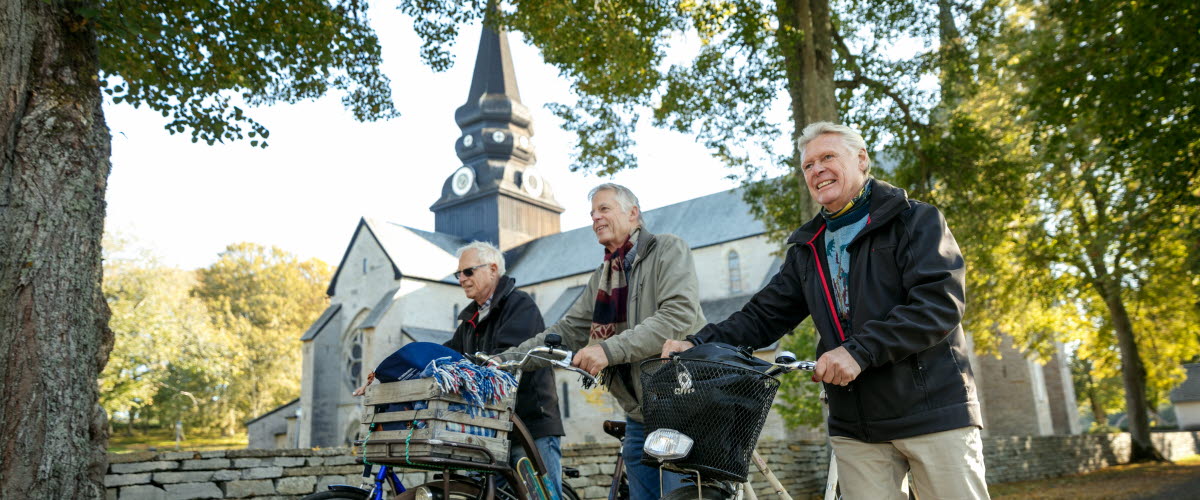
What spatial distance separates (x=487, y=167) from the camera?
1512 inches

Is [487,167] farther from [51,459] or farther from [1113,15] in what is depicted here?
[51,459]

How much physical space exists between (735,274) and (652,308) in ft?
83.1

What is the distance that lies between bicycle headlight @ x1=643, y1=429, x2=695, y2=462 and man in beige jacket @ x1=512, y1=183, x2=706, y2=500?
0.60m

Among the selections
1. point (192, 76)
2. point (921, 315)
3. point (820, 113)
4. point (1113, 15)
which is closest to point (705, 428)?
point (921, 315)

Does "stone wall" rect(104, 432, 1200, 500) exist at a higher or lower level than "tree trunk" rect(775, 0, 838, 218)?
lower

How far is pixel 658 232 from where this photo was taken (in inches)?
1164

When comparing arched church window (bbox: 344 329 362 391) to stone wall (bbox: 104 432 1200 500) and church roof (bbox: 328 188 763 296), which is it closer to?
church roof (bbox: 328 188 763 296)

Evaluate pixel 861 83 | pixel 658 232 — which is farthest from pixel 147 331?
pixel 861 83

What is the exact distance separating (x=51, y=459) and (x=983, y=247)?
13972 mm

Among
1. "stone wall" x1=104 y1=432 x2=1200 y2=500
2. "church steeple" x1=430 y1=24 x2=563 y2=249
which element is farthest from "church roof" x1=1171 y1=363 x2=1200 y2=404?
"stone wall" x1=104 y1=432 x2=1200 y2=500

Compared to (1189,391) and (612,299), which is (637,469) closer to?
(612,299)

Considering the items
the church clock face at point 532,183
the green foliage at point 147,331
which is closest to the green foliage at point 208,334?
the green foliage at point 147,331

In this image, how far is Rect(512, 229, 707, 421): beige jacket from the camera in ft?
10.3

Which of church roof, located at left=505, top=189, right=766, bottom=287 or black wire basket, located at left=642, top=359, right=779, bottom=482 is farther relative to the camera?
church roof, located at left=505, top=189, right=766, bottom=287
